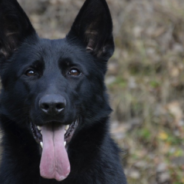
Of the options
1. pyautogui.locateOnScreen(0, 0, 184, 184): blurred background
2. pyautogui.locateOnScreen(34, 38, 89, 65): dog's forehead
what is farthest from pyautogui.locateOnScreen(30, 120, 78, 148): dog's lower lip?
pyautogui.locateOnScreen(0, 0, 184, 184): blurred background

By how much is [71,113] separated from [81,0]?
4708 millimetres

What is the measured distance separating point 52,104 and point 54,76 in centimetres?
34

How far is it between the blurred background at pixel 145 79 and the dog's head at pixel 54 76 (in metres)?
1.99

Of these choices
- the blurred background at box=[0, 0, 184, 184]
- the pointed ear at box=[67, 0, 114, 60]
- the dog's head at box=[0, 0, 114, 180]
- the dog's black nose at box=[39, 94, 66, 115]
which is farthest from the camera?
the blurred background at box=[0, 0, 184, 184]

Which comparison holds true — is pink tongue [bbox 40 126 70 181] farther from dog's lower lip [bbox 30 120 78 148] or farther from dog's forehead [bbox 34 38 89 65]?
dog's forehead [bbox 34 38 89 65]

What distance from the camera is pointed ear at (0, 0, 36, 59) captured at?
323 centimetres

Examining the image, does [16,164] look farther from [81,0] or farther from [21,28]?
[81,0]

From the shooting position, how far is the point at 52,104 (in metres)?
2.84

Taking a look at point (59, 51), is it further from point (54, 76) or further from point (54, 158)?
→ point (54, 158)

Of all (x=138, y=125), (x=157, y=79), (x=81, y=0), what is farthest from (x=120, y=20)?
(x=138, y=125)

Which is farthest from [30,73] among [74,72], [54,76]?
[74,72]

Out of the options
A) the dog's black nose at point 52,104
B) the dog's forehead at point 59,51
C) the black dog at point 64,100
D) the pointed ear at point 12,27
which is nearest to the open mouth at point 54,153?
the black dog at point 64,100

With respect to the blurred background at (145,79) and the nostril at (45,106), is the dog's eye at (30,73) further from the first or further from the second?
the blurred background at (145,79)

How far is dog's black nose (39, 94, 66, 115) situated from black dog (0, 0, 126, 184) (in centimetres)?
4
